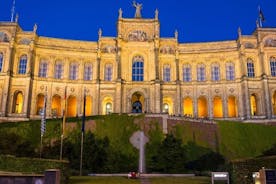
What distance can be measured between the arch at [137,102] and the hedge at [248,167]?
41.2 meters

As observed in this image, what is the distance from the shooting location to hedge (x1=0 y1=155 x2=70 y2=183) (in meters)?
24.4

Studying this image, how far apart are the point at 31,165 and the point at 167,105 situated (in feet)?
145

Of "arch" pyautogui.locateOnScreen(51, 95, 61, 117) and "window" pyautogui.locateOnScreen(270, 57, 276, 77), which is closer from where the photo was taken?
"arch" pyautogui.locateOnScreen(51, 95, 61, 117)

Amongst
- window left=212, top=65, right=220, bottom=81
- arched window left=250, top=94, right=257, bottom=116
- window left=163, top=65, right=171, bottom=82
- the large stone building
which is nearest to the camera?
the large stone building

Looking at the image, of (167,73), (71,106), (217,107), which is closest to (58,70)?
(71,106)

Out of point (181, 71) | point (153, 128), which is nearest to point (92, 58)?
point (181, 71)

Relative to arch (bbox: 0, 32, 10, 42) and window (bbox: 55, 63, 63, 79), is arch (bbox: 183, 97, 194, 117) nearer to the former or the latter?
window (bbox: 55, 63, 63, 79)

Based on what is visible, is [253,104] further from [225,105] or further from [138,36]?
[138,36]

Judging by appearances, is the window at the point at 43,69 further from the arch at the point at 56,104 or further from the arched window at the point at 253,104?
the arched window at the point at 253,104

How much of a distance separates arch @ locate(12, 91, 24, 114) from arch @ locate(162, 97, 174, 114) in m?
26.4

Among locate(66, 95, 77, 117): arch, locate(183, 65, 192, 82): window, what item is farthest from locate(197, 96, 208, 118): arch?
locate(66, 95, 77, 117): arch

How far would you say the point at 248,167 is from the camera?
23750mm

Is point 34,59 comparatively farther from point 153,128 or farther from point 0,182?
point 0,182

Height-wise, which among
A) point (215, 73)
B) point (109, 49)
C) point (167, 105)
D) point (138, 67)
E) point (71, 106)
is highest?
point (109, 49)
